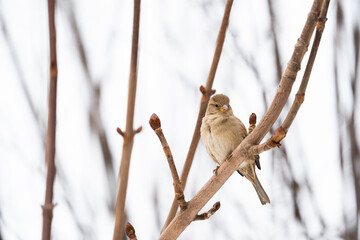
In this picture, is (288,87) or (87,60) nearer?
(288,87)

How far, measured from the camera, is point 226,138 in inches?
137

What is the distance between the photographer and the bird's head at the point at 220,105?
12.4 ft

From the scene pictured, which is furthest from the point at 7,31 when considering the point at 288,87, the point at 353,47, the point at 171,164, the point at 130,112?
the point at 353,47

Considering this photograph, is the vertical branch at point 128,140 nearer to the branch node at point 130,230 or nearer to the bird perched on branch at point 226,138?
the branch node at point 130,230

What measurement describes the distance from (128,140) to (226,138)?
177 cm

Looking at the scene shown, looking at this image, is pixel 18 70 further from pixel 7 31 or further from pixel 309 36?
pixel 309 36

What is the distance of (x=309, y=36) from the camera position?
1409 mm

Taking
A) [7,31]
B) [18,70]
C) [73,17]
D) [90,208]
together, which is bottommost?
[90,208]

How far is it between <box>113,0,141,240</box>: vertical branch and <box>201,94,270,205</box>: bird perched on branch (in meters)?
1.69

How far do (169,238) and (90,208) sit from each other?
166 cm

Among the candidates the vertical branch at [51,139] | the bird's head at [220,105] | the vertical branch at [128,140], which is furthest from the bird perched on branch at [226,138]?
the vertical branch at [51,139]

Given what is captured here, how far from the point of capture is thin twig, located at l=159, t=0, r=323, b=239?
1408 millimetres

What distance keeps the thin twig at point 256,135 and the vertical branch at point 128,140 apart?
0.74ft

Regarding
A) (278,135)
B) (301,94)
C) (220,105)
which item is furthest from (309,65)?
(220,105)
